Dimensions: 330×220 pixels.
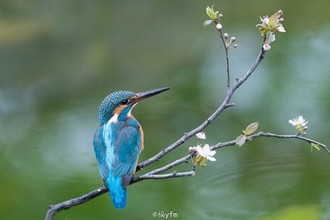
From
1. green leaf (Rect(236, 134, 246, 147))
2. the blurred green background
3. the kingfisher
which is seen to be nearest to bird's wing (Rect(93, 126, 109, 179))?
the kingfisher

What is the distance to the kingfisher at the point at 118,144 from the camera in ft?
5.82

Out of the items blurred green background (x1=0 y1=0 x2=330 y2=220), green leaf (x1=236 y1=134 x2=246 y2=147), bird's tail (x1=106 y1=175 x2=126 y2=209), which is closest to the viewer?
green leaf (x1=236 y1=134 x2=246 y2=147)

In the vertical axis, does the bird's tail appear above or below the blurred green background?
below

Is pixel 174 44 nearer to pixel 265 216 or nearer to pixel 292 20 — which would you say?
pixel 292 20

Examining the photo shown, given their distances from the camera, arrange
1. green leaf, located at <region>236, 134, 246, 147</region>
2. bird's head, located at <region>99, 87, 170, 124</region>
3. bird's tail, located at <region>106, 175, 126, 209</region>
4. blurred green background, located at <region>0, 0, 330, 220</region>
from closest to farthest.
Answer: green leaf, located at <region>236, 134, 246, 147</region> < bird's tail, located at <region>106, 175, 126, 209</region> < bird's head, located at <region>99, 87, 170, 124</region> < blurred green background, located at <region>0, 0, 330, 220</region>

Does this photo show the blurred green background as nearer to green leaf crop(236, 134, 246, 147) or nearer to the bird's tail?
the bird's tail

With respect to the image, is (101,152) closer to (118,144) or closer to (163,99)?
(118,144)

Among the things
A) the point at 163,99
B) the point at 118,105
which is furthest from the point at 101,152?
the point at 163,99

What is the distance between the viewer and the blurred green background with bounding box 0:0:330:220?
2596mm

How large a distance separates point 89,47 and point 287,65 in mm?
910

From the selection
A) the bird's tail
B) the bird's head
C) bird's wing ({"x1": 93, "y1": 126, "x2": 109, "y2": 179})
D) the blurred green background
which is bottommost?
the bird's tail

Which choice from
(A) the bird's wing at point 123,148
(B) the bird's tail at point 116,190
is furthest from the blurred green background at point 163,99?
(B) the bird's tail at point 116,190

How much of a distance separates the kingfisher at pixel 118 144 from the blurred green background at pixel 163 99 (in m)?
0.60

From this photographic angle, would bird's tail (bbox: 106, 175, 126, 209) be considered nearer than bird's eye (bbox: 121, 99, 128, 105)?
Yes
